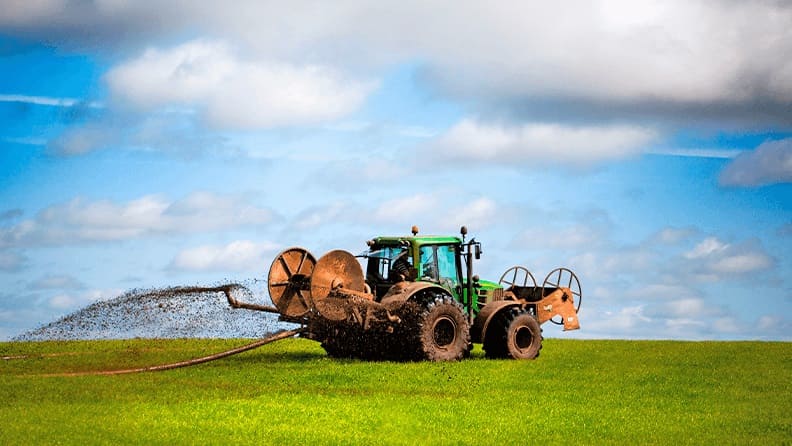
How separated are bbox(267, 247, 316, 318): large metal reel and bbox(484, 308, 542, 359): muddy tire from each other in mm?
5096

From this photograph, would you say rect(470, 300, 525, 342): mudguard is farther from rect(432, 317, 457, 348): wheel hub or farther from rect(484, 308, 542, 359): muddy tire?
rect(432, 317, 457, 348): wheel hub

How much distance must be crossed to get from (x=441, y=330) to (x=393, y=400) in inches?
261

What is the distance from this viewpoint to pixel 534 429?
45.0 feet

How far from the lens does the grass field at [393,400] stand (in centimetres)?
1324

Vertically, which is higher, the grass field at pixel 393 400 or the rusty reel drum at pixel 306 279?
the rusty reel drum at pixel 306 279

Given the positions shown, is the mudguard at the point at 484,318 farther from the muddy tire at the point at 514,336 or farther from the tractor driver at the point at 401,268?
the tractor driver at the point at 401,268

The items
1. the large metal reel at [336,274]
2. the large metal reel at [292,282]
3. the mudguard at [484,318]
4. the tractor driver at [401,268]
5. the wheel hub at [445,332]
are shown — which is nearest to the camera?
the large metal reel at [336,274]

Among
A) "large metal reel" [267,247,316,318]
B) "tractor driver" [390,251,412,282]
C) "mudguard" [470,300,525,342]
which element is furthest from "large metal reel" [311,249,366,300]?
"mudguard" [470,300,525,342]

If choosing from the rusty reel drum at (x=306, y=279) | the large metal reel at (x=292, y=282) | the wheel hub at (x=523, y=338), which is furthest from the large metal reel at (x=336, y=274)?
the wheel hub at (x=523, y=338)

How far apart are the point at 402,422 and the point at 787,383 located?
10.9m

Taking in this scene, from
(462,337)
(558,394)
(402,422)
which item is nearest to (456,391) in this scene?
(558,394)

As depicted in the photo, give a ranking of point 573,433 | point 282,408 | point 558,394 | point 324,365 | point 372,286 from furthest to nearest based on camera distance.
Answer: point 372,286 < point 324,365 < point 558,394 < point 282,408 < point 573,433

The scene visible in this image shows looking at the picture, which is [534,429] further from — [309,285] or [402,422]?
[309,285]

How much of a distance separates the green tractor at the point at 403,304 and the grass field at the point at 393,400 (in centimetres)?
76
